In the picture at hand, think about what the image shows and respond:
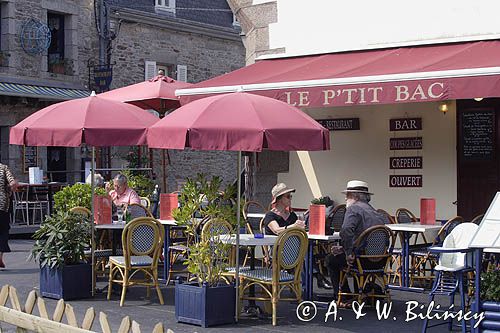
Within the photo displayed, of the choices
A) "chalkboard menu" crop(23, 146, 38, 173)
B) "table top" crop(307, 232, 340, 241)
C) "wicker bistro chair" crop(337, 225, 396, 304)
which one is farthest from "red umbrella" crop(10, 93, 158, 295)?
"chalkboard menu" crop(23, 146, 38, 173)

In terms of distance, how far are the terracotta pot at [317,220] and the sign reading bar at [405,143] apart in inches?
109

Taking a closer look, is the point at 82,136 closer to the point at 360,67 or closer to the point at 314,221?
the point at 314,221

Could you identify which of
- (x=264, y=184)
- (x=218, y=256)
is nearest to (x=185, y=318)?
(x=218, y=256)

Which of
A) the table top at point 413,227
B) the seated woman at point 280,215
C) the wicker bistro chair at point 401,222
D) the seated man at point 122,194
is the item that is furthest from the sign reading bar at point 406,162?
the seated man at point 122,194

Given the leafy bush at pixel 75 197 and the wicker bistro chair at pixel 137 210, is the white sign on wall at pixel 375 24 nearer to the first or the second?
the wicker bistro chair at pixel 137 210

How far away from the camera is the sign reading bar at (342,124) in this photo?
39.0ft

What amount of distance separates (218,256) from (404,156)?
4.15 m

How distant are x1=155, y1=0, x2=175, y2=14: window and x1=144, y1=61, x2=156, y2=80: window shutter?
173 centimetres

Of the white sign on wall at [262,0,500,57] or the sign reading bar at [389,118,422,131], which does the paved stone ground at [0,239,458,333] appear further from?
the white sign on wall at [262,0,500,57]

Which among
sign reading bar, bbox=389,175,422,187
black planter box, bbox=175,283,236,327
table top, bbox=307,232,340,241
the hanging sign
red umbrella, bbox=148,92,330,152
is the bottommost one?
black planter box, bbox=175,283,236,327

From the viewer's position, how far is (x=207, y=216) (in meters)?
8.41

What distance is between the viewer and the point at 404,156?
452 inches

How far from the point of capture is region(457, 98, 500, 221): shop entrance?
10828 millimetres

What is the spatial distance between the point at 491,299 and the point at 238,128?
2378 mm
